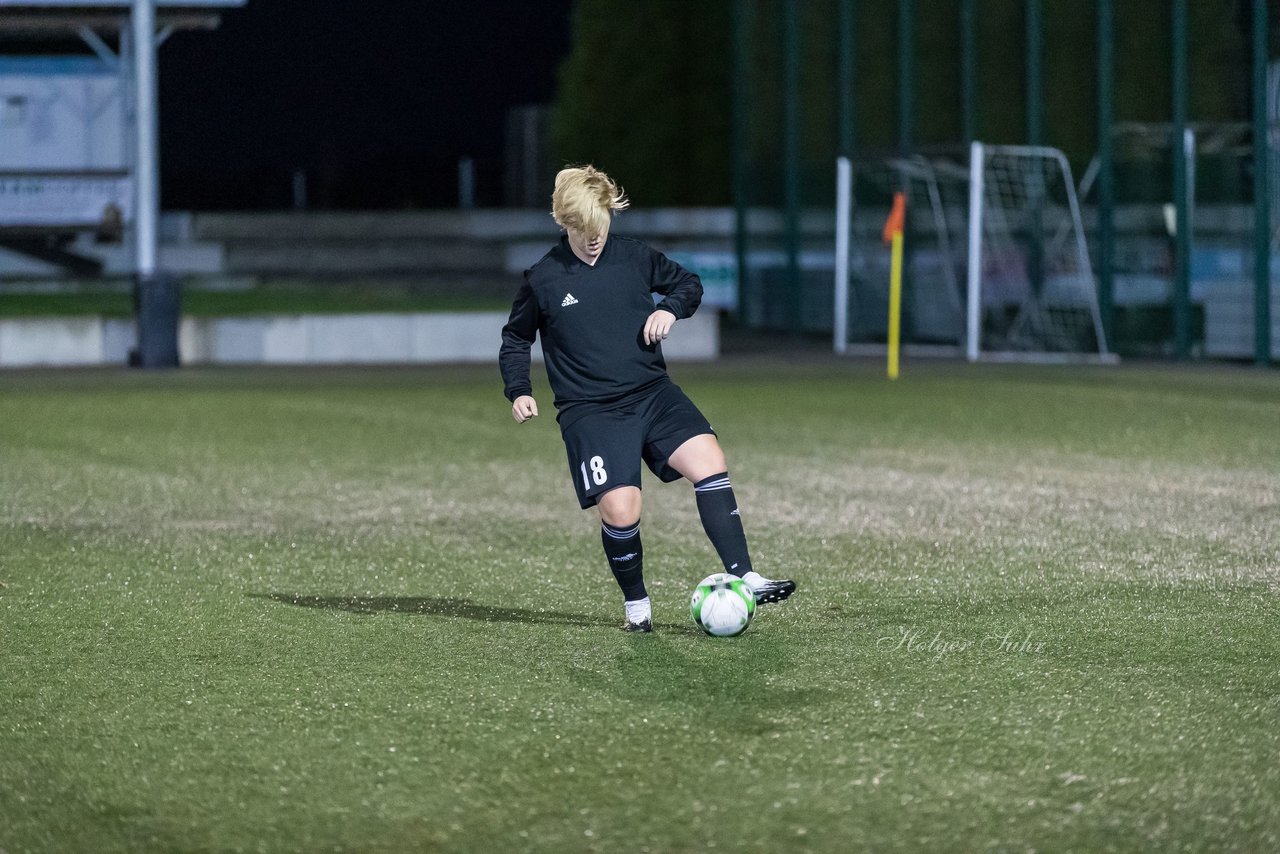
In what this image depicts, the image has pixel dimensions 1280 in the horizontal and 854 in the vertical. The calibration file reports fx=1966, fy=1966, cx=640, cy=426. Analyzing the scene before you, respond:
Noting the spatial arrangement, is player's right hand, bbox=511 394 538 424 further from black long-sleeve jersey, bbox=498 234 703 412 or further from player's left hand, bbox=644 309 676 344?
player's left hand, bbox=644 309 676 344

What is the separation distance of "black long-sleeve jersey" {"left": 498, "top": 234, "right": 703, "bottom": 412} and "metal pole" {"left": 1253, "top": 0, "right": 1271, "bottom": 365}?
49.0ft

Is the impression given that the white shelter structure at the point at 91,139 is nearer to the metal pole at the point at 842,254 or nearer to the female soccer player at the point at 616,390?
the metal pole at the point at 842,254

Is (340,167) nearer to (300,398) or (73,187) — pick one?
(73,187)

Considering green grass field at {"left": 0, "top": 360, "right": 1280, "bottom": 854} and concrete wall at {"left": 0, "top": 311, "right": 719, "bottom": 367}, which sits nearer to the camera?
green grass field at {"left": 0, "top": 360, "right": 1280, "bottom": 854}

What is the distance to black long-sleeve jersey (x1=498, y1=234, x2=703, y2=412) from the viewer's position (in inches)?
245

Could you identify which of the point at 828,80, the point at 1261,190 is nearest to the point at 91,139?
the point at 828,80

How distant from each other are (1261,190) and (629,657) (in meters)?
15.6

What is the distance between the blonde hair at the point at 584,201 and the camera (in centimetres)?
602

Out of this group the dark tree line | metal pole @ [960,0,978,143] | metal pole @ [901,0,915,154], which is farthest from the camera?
metal pole @ [901,0,915,154]

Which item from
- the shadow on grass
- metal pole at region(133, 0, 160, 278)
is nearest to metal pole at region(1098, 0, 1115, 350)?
metal pole at region(133, 0, 160, 278)

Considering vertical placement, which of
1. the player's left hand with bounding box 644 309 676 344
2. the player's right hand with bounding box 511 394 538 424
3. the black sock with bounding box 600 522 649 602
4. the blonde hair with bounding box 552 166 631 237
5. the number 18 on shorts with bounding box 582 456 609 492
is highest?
the blonde hair with bounding box 552 166 631 237

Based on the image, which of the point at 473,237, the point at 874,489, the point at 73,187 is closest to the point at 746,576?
the point at 874,489

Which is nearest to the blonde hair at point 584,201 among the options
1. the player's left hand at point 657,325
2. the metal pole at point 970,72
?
the player's left hand at point 657,325

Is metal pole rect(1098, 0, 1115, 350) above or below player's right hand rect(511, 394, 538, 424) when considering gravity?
above
